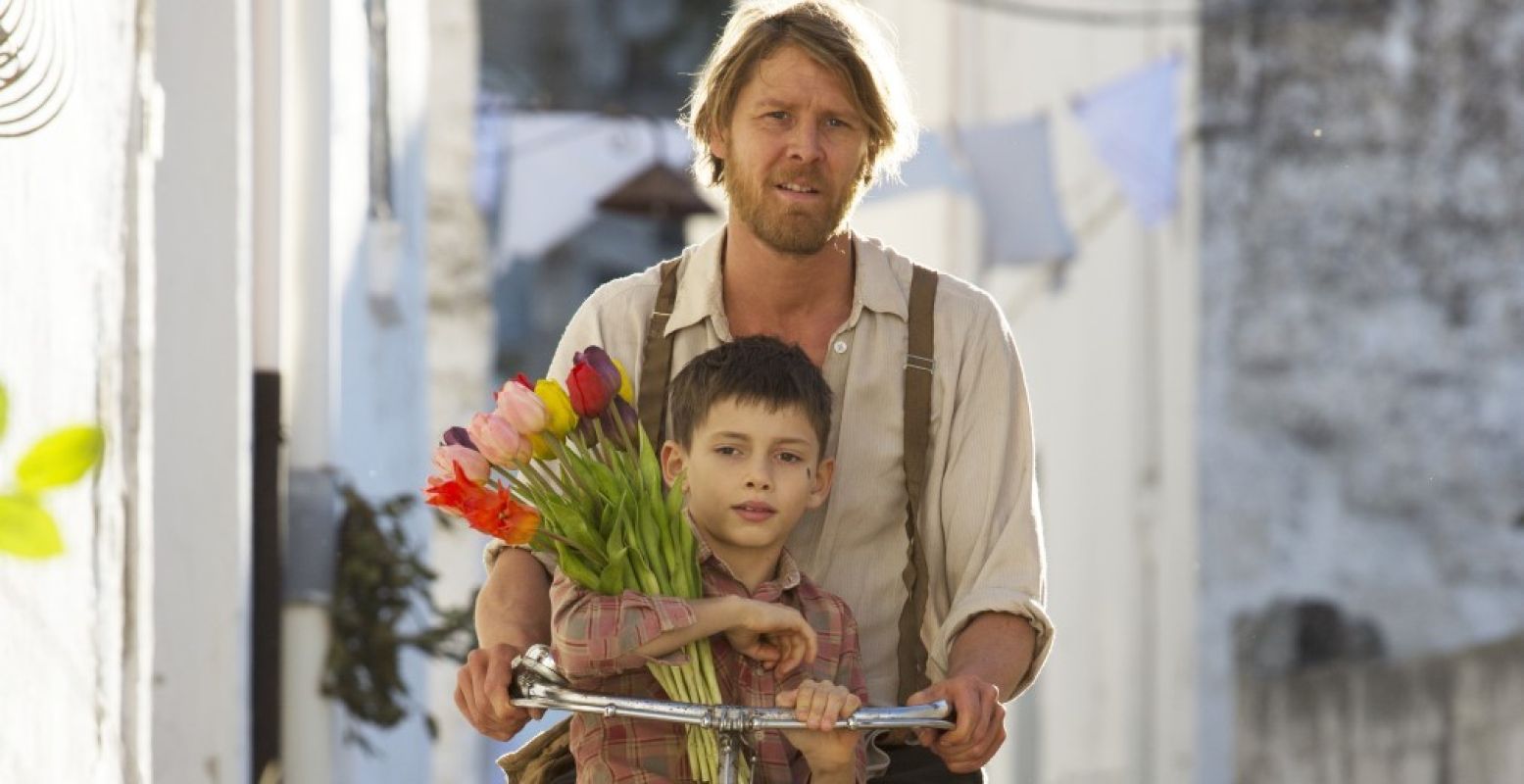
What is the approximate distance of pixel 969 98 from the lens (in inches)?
535

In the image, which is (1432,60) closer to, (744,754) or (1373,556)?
(1373,556)

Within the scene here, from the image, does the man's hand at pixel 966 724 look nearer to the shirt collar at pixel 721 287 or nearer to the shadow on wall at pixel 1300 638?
the shirt collar at pixel 721 287

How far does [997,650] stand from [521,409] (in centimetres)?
76

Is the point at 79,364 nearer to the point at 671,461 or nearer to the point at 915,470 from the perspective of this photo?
the point at 671,461

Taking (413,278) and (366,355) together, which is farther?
(413,278)

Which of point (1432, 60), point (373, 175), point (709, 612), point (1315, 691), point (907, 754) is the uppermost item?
point (1432, 60)

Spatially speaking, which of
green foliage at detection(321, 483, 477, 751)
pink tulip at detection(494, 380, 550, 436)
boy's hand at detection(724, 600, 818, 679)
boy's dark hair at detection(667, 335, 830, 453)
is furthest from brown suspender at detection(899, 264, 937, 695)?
green foliage at detection(321, 483, 477, 751)

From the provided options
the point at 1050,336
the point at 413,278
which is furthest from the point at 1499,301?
the point at 413,278

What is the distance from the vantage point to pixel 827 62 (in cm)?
413

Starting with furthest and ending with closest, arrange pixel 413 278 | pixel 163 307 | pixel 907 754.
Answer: pixel 413 278
pixel 163 307
pixel 907 754

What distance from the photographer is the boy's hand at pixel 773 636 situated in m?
3.48

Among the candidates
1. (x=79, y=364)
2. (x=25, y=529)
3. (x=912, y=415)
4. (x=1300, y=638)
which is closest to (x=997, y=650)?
(x=912, y=415)

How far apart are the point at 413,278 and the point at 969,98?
15.4ft

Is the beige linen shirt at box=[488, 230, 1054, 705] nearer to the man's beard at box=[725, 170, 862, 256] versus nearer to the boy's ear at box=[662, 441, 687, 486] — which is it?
the man's beard at box=[725, 170, 862, 256]
